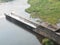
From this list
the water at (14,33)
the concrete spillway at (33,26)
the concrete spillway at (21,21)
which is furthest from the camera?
the concrete spillway at (21,21)

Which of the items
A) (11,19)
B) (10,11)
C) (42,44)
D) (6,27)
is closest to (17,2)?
(10,11)

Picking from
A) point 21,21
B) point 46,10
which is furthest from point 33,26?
point 46,10

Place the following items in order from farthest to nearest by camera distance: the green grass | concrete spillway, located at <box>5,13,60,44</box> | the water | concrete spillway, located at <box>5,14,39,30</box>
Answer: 1. the green grass
2. concrete spillway, located at <box>5,14,39,30</box>
3. the water
4. concrete spillway, located at <box>5,13,60,44</box>

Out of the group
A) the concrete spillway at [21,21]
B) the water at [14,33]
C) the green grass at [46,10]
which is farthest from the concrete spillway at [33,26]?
the green grass at [46,10]

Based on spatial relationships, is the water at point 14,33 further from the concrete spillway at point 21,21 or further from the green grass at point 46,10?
the green grass at point 46,10

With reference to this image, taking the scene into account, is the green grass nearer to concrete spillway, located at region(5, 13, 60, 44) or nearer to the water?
the water

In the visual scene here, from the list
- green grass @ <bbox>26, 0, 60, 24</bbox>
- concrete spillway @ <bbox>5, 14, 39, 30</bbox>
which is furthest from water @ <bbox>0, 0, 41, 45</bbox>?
green grass @ <bbox>26, 0, 60, 24</bbox>
